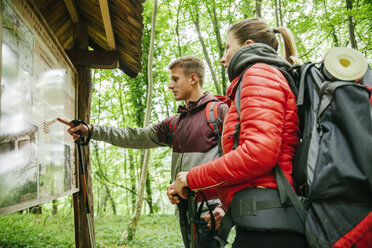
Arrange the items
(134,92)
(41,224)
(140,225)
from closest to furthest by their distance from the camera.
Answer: (41,224) < (140,225) < (134,92)

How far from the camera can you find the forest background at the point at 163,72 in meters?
6.45

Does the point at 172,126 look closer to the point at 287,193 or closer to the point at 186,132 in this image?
the point at 186,132

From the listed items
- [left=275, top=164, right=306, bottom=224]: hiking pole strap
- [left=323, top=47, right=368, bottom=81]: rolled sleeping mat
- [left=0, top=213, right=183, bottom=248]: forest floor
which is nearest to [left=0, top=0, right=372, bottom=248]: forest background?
[left=0, top=213, right=183, bottom=248]: forest floor

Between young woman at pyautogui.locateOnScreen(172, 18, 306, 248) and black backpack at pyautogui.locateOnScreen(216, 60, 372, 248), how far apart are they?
99 mm

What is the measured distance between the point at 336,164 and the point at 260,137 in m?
0.31

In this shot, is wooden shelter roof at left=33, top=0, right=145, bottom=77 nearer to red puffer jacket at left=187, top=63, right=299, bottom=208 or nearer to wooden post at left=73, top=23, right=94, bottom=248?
wooden post at left=73, top=23, right=94, bottom=248

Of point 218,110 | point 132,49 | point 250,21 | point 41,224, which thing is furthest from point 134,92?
point 250,21

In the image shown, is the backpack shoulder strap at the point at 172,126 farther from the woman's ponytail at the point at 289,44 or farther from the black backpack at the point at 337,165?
the black backpack at the point at 337,165

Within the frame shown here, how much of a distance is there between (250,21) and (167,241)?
6.43 m

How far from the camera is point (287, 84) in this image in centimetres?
130

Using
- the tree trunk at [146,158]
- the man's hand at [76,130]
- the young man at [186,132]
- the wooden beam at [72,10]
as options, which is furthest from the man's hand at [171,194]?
the tree trunk at [146,158]

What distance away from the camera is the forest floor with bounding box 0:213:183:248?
5211mm

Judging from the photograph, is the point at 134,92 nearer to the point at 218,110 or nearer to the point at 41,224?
the point at 41,224

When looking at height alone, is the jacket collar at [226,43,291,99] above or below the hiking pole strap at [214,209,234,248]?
above
